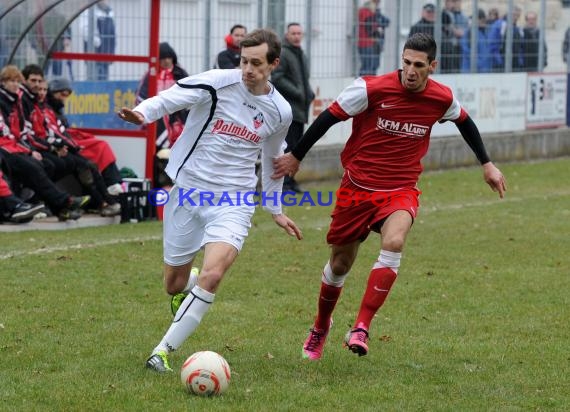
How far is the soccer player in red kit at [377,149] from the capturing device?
752cm

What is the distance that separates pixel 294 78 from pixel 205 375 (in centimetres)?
1028

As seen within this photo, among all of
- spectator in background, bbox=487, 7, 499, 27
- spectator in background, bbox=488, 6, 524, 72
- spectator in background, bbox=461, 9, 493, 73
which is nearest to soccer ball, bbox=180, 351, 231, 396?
spectator in background, bbox=461, 9, 493, 73

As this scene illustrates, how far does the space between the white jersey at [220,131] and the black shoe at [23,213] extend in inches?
232

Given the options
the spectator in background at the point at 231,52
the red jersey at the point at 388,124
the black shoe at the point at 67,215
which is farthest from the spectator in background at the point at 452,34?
the red jersey at the point at 388,124

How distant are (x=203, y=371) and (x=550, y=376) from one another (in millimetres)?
2011

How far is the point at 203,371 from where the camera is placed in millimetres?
6426

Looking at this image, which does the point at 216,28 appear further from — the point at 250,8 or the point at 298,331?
the point at 298,331

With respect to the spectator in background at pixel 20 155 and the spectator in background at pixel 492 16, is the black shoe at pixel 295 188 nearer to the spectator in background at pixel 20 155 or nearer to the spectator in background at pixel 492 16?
the spectator in background at pixel 20 155

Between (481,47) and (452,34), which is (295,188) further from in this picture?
(481,47)

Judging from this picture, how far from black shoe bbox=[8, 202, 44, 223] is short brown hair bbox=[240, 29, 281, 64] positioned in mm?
6257

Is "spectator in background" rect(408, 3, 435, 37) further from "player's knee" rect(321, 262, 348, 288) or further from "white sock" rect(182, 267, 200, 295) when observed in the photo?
"player's knee" rect(321, 262, 348, 288)

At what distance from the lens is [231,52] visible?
15805 mm

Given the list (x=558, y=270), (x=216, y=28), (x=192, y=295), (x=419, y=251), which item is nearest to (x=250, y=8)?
(x=216, y=28)

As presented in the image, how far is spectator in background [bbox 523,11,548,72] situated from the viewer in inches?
903
